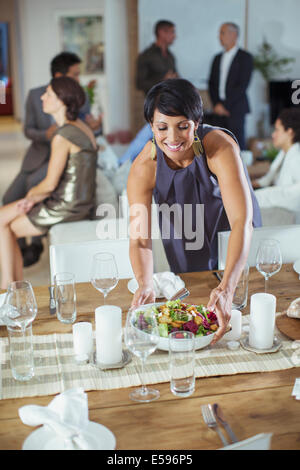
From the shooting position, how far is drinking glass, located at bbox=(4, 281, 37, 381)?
1.38 m

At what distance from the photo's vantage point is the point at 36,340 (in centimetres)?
156

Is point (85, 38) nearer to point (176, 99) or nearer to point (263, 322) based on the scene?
point (176, 99)

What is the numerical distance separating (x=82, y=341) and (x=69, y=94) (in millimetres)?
2103

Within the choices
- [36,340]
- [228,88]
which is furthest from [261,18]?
[36,340]

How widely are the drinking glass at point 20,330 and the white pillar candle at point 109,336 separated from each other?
0.57 ft

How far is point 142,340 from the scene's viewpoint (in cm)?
126

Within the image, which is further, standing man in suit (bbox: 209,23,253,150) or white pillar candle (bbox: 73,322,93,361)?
standing man in suit (bbox: 209,23,253,150)

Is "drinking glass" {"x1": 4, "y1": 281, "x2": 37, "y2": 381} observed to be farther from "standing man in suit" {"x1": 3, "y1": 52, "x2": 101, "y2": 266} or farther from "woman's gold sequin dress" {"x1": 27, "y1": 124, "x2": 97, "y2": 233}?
"standing man in suit" {"x1": 3, "y1": 52, "x2": 101, "y2": 266}

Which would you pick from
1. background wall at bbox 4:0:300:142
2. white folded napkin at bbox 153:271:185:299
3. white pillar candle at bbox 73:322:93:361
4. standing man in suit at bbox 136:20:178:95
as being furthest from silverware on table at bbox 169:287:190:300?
background wall at bbox 4:0:300:142

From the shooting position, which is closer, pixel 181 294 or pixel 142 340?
pixel 142 340

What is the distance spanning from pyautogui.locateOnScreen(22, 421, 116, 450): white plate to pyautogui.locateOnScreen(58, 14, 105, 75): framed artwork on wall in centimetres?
812

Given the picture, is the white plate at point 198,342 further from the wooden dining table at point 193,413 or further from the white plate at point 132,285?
the white plate at point 132,285


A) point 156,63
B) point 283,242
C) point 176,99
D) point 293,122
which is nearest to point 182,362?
point 176,99

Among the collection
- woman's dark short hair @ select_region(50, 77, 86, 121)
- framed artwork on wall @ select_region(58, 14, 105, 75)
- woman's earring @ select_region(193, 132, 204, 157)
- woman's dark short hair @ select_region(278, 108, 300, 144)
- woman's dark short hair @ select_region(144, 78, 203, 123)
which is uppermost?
framed artwork on wall @ select_region(58, 14, 105, 75)
